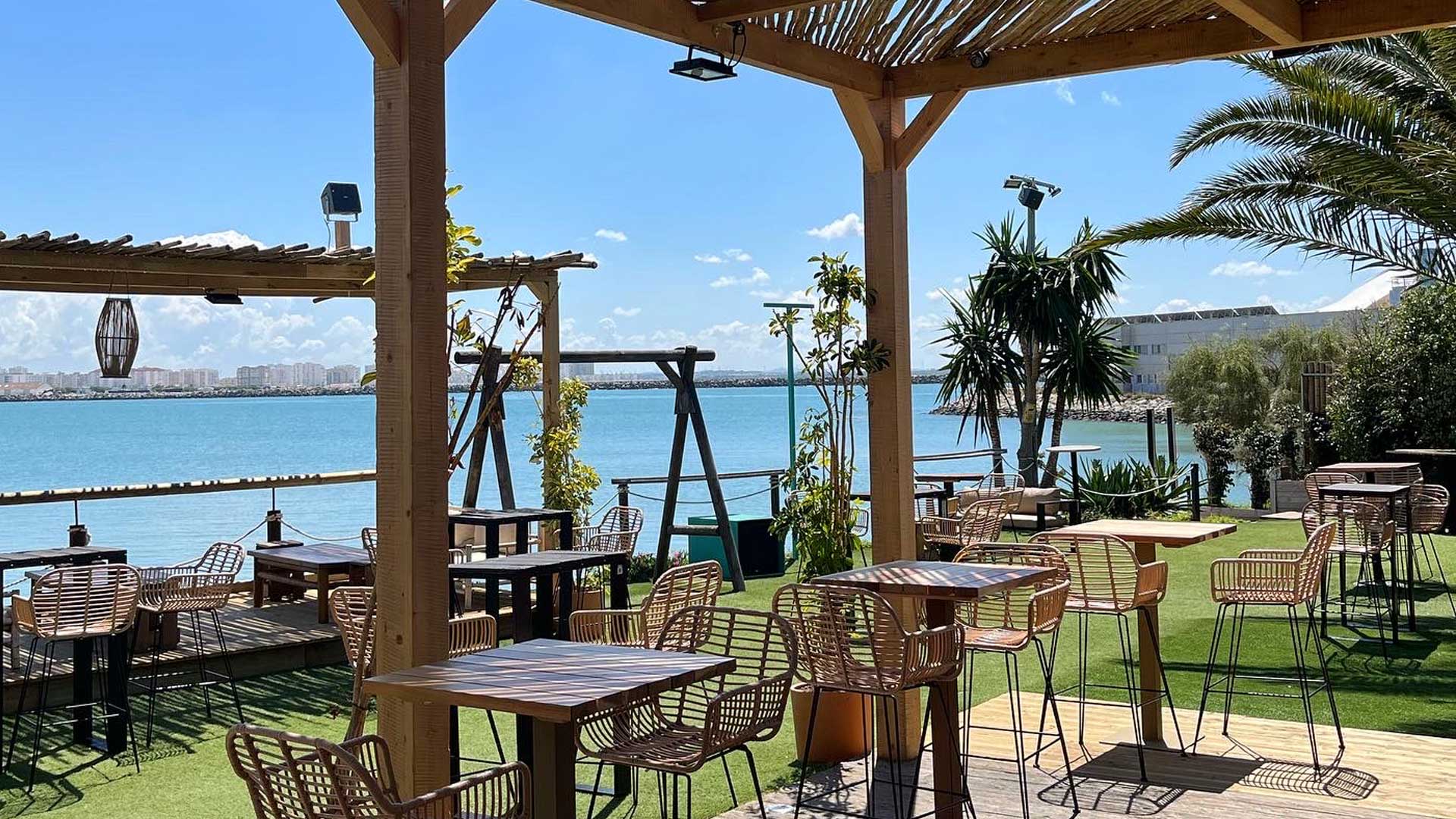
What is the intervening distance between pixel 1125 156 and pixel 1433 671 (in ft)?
192

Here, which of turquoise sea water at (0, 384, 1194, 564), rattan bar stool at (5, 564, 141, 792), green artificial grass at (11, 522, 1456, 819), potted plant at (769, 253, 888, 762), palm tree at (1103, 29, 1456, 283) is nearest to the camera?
green artificial grass at (11, 522, 1456, 819)

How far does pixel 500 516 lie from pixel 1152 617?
5.07 metres

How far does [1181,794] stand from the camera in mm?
5305

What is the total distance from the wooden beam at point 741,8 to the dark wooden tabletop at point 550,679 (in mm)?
2371

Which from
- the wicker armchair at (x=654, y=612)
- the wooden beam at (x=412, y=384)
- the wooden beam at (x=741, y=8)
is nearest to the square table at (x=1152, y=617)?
the wicker armchair at (x=654, y=612)

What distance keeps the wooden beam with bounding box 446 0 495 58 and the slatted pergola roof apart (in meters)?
3.79

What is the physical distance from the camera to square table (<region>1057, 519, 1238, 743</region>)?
5895 millimetres

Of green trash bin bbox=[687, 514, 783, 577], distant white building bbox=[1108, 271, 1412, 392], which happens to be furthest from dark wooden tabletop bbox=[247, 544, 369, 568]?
distant white building bbox=[1108, 271, 1412, 392]

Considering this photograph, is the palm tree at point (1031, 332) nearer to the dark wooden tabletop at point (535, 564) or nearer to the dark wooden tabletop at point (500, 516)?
the dark wooden tabletop at point (500, 516)

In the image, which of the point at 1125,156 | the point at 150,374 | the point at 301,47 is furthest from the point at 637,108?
the point at 150,374

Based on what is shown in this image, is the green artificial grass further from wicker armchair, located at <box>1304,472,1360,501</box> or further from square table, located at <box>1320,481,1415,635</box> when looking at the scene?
wicker armchair, located at <box>1304,472,1360,501</box>

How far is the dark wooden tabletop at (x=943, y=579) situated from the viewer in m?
4.55

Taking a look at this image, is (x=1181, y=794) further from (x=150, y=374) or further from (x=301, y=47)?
(x=301, y=47)

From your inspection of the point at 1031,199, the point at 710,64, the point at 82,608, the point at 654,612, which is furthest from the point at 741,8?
the point at 1031,199
